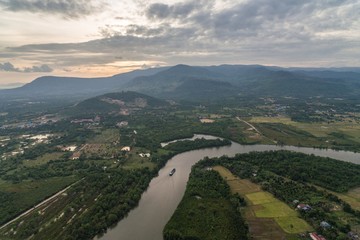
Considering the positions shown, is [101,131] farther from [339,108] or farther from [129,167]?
[339,108]

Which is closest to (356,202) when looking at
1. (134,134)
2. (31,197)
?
(31,197)

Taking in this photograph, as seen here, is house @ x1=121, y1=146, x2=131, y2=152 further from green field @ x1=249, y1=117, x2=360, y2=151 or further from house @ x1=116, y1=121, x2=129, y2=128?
green field @ x1=249, y1=117, x2=360, y2=151

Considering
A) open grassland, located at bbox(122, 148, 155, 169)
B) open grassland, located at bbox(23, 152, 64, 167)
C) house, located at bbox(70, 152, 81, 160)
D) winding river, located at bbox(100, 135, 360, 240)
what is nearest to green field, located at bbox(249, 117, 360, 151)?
winding river, located at bbox(100, 135, 360, 240)

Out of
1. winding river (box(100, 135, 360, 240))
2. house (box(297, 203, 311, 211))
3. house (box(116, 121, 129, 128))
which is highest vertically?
house (box(297, 203, 311, 211))

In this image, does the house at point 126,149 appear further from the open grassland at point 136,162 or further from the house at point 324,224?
the house at point 324,224

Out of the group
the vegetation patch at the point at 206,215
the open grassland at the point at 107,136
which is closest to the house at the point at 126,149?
the open grassland at the point at 107,136
